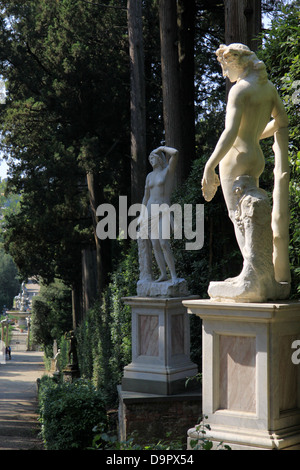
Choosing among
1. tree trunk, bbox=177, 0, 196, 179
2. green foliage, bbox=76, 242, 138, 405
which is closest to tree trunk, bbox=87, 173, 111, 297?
green foliage, bbox=76, 242, 138, 405

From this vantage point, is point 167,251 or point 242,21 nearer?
point 167,251

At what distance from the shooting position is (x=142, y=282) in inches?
340

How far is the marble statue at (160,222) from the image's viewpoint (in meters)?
8.37

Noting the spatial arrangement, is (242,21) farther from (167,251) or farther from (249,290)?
(249,290)

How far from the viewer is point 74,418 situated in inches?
321

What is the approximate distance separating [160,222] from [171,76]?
5012 mm

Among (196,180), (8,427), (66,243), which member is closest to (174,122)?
(196,180)

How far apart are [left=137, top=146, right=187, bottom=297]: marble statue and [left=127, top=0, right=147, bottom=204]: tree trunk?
230 inches

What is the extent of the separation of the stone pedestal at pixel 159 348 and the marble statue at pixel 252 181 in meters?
3.78

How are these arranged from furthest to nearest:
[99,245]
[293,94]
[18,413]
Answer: [99,245]
[18,413]
[293,94]

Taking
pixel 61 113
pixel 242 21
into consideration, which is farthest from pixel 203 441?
pixel 61 113

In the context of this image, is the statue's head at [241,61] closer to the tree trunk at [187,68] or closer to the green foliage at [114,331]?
the green foliage at [114,331]

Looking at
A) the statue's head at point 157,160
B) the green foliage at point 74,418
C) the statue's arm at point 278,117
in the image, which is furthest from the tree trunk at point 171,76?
the statue's arm at point 278,117

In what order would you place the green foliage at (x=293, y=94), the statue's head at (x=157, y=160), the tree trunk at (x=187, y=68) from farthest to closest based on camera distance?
the tree trunk at (x=187, y=68) < the statue's head at (x=157, y=160) < the green foliage at (x=293, y=94)
